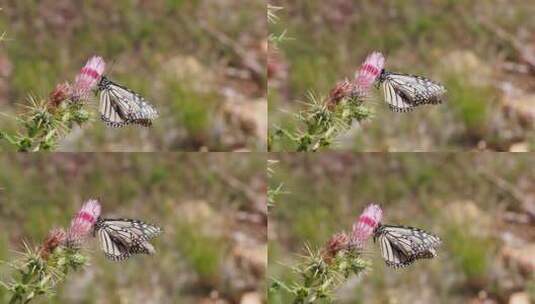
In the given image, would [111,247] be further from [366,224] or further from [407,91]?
[407,91]

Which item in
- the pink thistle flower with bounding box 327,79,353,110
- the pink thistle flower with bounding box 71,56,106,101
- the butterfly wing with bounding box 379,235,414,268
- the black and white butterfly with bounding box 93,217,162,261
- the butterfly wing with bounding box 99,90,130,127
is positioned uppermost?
the pink thistle flower with bounding box 71,56,106,101

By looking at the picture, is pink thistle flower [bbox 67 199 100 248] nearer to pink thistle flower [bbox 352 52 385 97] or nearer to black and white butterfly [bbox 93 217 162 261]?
black and white butterfly [bbox 93 217 162 261]

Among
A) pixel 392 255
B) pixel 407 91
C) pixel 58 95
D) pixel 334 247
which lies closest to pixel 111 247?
pixel 58 95

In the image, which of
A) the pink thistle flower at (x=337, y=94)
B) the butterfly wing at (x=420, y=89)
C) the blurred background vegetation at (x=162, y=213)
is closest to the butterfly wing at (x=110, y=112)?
the blurred background vegetation at (x=162, y=213)

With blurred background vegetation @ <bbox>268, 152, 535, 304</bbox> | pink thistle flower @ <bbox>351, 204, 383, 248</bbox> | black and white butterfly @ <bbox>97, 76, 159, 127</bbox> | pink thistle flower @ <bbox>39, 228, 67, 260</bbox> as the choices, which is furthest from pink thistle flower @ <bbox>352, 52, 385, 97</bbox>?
pink thistle flower @ <bbox>39, 228, 67, 260</bbox>

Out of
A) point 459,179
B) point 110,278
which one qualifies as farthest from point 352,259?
point 110,278

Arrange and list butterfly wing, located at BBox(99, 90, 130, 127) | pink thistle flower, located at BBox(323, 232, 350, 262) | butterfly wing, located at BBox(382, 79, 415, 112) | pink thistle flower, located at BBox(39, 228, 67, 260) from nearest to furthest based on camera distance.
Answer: pink thistle flower, located at BBox(39, 228, 67, 260) → pink thistle flower, located at BBox(323, 232, 350, 262) → butterfly wing, located at BBox(99, 90, 130, 127) → butterfly wing, located at BBox(382, 79, 415, 112)

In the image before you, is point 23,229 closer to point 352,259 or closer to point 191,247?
point 191,247
